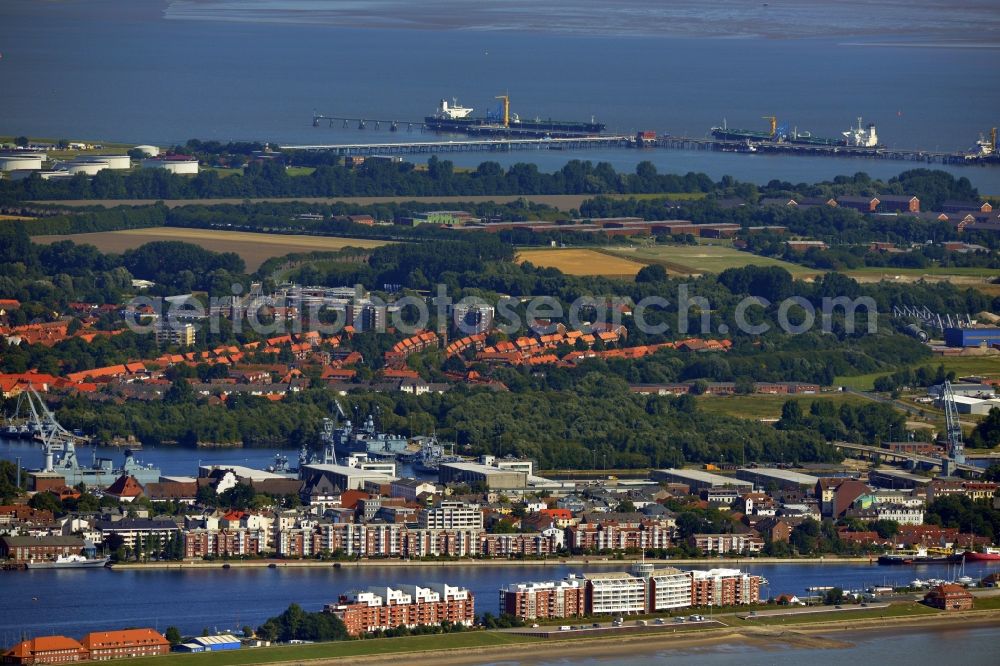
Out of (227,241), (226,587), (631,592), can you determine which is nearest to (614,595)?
(631,592)

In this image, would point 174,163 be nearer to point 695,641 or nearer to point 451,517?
point 451,517

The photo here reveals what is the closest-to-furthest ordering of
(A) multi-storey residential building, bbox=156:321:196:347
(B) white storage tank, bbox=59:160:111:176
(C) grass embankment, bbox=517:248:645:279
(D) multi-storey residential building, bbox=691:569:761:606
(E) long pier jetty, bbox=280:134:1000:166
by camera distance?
(D) multi-storey residential building, bbox=691:569:761:606 < (A) multi-storey residential building, bbox=156:321:196:347 < (C) grass embankment, bbox=517:248:645:279 < (B) white storage tank, bbox=59:160:111:176 < (E) long pier jetty, bbox=280:134:1000:166

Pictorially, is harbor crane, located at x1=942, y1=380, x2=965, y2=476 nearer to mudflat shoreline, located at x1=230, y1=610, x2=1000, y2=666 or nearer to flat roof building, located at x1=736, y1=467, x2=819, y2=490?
flat roof building, located at x1=736, y1=467, x2=819, y2=490

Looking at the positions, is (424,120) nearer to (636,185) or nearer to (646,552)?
(636,185)

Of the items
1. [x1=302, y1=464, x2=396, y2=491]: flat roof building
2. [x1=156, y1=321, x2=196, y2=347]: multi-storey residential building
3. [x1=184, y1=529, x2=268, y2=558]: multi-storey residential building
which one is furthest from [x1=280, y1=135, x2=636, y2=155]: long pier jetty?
[x1=184, y1=529, x2=268, y2=558]: multi-storey residential building

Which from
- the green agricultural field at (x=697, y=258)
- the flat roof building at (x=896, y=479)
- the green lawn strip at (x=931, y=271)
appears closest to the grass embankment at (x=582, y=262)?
the green agricultural field at (x=697, y=258)

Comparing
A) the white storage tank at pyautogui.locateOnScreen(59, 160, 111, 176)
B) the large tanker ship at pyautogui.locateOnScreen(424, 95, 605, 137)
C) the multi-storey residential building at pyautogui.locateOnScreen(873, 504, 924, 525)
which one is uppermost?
the large tanker ship at pyautogui.locateOnScreen(424, 95, 605, 137)

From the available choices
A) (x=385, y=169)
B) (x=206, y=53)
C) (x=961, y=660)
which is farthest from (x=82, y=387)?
(x=206, y=53)
